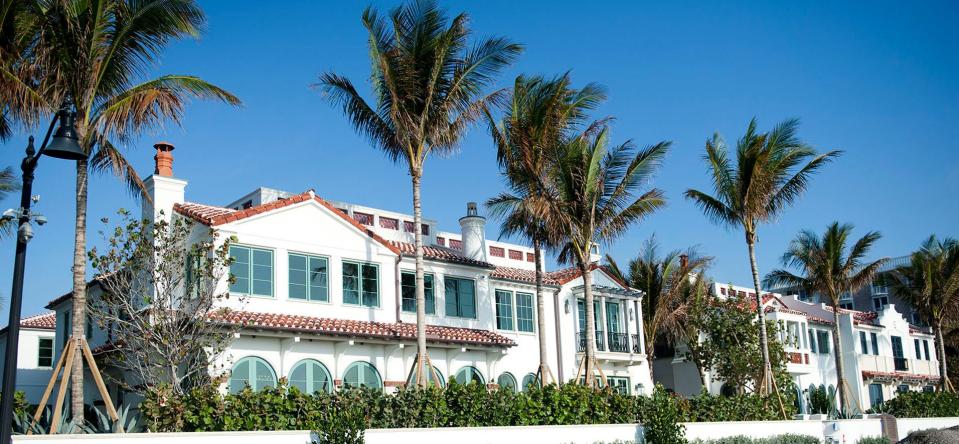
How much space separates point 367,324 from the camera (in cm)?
2645

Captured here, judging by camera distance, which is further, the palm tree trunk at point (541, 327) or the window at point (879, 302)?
the window at point (879, 302)

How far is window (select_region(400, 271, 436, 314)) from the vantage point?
28.7 meters

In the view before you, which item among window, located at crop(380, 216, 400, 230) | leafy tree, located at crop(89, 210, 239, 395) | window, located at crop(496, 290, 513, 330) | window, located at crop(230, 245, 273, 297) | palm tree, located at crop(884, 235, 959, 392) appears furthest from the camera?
palm tree, located at crop(884, 235, 959, 392)

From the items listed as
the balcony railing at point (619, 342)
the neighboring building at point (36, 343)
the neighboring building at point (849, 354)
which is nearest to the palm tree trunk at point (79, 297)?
the neighboring building at point (36, 343)

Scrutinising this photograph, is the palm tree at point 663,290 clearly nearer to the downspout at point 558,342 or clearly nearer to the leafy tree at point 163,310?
the downspout at point 558,342

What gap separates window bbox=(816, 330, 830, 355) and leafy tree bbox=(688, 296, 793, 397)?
12.3 meters

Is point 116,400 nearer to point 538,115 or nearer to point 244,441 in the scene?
point 244,441

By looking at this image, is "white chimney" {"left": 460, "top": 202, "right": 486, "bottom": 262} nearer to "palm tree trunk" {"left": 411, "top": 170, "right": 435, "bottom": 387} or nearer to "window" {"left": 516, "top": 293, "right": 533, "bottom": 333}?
"window" {"left": 516, "top": 293, "right": 533, "bottom": 333}

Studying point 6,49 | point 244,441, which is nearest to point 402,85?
point 6,49

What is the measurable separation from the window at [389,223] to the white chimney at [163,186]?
7254 millimetres

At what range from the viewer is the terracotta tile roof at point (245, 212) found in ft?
79.3

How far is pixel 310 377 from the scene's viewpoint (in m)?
25.0

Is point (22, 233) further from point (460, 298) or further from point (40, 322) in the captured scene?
point (40, 322)

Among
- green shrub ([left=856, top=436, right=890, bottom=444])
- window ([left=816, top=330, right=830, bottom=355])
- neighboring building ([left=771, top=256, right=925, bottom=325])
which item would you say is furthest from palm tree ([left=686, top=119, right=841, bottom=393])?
neighboring building ([left=771, top=256, right=925, bottom=325])
